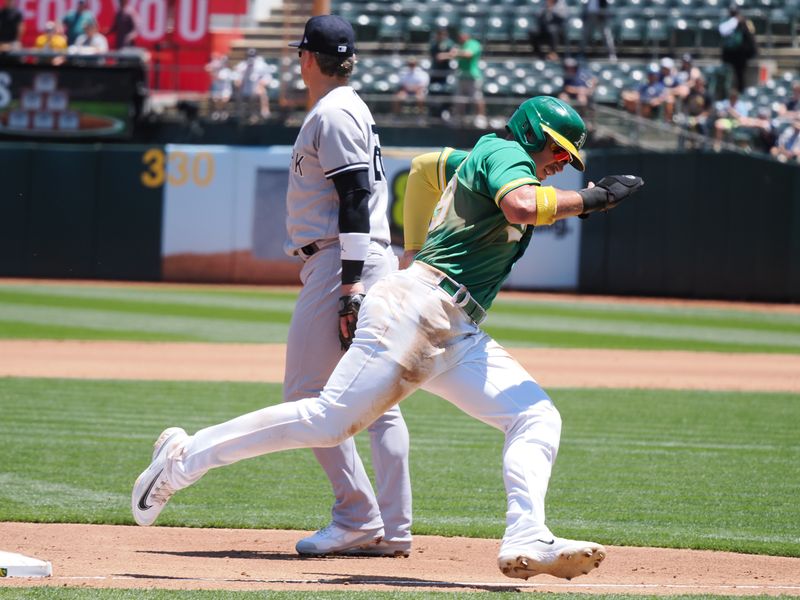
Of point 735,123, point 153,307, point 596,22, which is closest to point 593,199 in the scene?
point 153,307

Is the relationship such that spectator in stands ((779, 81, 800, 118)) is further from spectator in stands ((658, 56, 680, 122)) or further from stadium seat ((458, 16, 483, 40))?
stadium seat ((458, 16, 483, 40))

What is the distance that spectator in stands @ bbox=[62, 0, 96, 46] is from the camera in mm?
23312

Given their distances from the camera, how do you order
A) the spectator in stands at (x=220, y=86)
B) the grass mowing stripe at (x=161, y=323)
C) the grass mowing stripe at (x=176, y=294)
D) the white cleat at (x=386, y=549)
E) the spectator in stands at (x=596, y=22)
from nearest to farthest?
the white cleat at (x=386, y=549), the grass mowing stripe at (x=161, y=323), the grass mowing stripe at (x=176, y=294), the spectator in stands at (x=220, y=86), the spectator in stands at (x=596, y=22)

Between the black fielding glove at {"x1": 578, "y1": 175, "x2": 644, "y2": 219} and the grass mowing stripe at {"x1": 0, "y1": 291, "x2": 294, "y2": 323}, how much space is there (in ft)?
43.2

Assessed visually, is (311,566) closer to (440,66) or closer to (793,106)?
(793,106)

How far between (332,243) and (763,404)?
671 centimetres

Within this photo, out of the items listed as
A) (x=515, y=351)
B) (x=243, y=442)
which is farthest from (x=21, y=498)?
(x=515, y=351)

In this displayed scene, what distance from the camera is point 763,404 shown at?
34.8ft

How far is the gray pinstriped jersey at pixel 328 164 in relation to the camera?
15.5 ft

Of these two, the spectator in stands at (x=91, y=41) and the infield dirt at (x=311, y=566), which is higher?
the spectator in stands at (x=91, y=41)

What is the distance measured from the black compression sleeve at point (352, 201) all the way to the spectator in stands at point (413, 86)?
1708 cm

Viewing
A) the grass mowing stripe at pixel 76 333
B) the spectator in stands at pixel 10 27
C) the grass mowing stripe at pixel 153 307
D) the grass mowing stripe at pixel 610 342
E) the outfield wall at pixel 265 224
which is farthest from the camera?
the spectator in stands at pixel 10 27

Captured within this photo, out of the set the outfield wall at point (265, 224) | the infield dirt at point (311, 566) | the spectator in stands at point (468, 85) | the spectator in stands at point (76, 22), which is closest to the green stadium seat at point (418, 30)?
the spectator in stands at point (468, 85)

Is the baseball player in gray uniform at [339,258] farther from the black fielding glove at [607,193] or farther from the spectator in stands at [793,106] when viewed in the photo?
the spectator in stands at [793,106]
